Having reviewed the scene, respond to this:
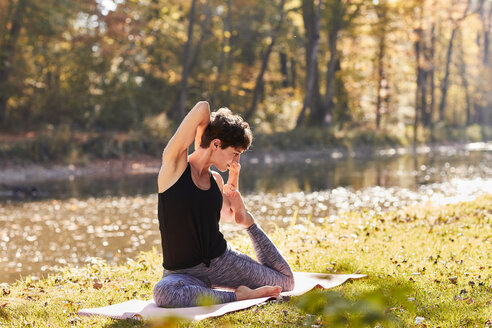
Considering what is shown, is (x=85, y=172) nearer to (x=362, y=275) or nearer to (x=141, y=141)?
(x=141, y=141)

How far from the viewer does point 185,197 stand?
5.31 metres

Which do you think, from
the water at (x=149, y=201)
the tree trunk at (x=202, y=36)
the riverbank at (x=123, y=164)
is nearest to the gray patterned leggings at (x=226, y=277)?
the water at (x=149, y=201)

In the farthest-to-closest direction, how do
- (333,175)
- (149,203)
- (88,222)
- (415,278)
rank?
(333,175) < (149,203) < (88,222) < (415,278)

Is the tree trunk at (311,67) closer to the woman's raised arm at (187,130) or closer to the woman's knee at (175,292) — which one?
the woman's raised arm at (187,130)

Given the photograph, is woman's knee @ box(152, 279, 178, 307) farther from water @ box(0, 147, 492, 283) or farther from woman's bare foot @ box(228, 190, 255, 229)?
water @ box(0, 147, 492, 283)

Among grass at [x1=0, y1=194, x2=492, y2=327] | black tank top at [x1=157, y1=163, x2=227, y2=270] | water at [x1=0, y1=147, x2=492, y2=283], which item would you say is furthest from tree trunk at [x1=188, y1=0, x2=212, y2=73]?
black tank top at [x1=157, y1=163, x2=227, y2=270]

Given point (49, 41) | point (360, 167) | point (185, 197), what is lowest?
point (360, 167)

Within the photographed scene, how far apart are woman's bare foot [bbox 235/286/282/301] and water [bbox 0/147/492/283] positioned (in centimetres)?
343

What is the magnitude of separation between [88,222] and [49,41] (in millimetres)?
17115

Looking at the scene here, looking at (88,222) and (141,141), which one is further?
(141,141)

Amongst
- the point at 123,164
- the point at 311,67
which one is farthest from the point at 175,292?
the point at 311,67

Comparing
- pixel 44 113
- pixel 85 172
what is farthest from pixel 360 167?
pixel 44 113

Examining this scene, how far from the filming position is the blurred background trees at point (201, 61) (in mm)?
28266

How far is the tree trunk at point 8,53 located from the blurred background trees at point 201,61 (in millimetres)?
44
